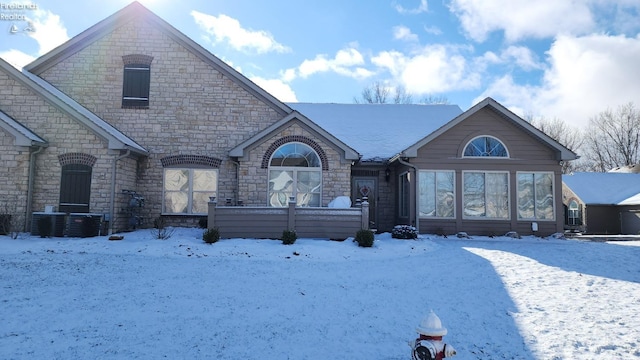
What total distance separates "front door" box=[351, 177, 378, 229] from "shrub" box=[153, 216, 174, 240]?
301 inches

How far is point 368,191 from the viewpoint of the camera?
17.5 meters

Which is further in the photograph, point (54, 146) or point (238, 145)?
point (238, 145)

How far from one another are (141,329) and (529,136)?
15.1 metres

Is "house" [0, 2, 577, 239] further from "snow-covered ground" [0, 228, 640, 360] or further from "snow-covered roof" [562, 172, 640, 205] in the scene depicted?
"snow-covered roof" [562, 172, 640, 205]

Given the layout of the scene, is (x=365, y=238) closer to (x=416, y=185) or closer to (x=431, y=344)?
(x=416, y=185)

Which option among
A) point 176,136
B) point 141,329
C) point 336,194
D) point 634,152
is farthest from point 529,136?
point 634,152

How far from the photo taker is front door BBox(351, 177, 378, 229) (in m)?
17.4

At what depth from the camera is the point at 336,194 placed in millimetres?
14164

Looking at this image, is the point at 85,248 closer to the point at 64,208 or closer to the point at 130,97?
the point at 64,208

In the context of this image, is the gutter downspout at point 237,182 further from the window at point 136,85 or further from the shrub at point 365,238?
the shrub at point 365,238

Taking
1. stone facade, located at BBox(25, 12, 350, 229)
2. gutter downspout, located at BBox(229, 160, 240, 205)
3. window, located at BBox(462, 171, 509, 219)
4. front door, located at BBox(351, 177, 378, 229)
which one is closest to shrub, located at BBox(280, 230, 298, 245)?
gutter downspout, located at BBox(229, 160, 240, 205)

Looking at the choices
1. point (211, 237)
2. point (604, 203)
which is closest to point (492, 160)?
point (211, 237)

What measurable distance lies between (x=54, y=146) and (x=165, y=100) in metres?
4.03

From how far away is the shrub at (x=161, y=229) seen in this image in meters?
11.9
